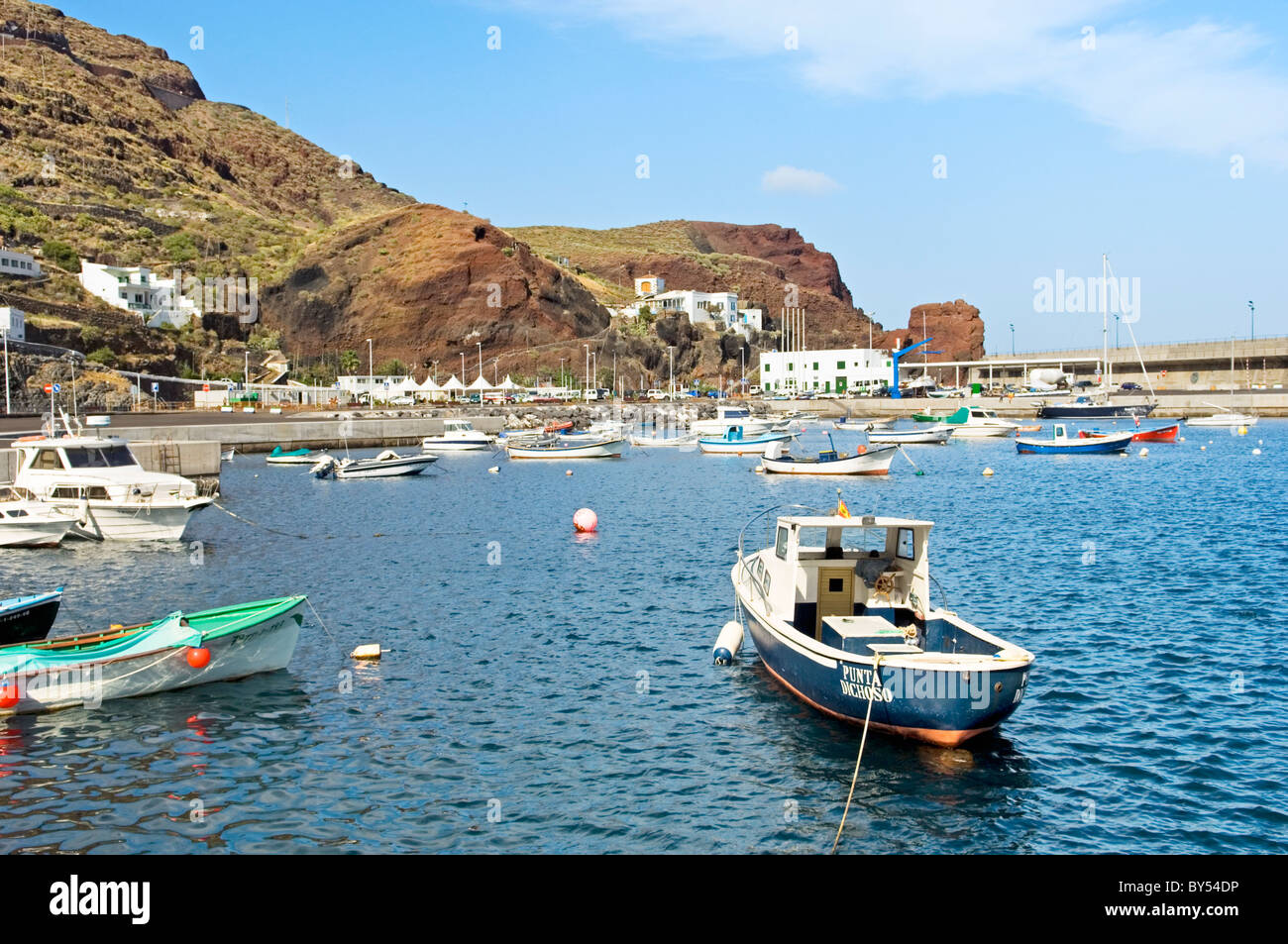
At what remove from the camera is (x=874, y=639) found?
18406 mm

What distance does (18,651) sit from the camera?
18.9 m

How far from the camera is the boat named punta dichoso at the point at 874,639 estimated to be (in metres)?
15.7

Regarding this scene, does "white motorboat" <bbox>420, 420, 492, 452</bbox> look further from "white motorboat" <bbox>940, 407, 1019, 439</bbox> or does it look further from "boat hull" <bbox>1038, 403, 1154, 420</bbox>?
"boat hull" <bbox>1038, 403, 1154, 420</bbox>

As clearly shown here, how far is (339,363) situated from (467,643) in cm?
13977

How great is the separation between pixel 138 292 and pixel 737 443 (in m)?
87.6

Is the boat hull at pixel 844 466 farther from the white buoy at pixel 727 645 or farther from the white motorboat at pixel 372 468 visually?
the white buoy at pixel 727 645

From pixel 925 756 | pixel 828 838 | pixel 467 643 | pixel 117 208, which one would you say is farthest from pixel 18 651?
pixel 117 208

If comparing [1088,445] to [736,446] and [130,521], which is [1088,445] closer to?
[736,446]

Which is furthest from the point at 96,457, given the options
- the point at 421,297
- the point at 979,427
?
the point at 421,297

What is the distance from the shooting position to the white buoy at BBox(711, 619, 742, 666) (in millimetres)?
22000

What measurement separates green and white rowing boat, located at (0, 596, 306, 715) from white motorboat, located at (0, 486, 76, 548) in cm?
1899

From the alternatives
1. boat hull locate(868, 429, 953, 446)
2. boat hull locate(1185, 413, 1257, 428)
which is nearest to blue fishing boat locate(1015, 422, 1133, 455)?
boat hull locate(868, 429, 953, 446)

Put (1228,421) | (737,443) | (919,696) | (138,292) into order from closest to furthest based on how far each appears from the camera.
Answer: (919,696) → (737,443) → (1228,421) → (138,292)

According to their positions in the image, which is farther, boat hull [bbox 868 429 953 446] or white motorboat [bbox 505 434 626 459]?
boat hull [bbox 868 429 953 446]
